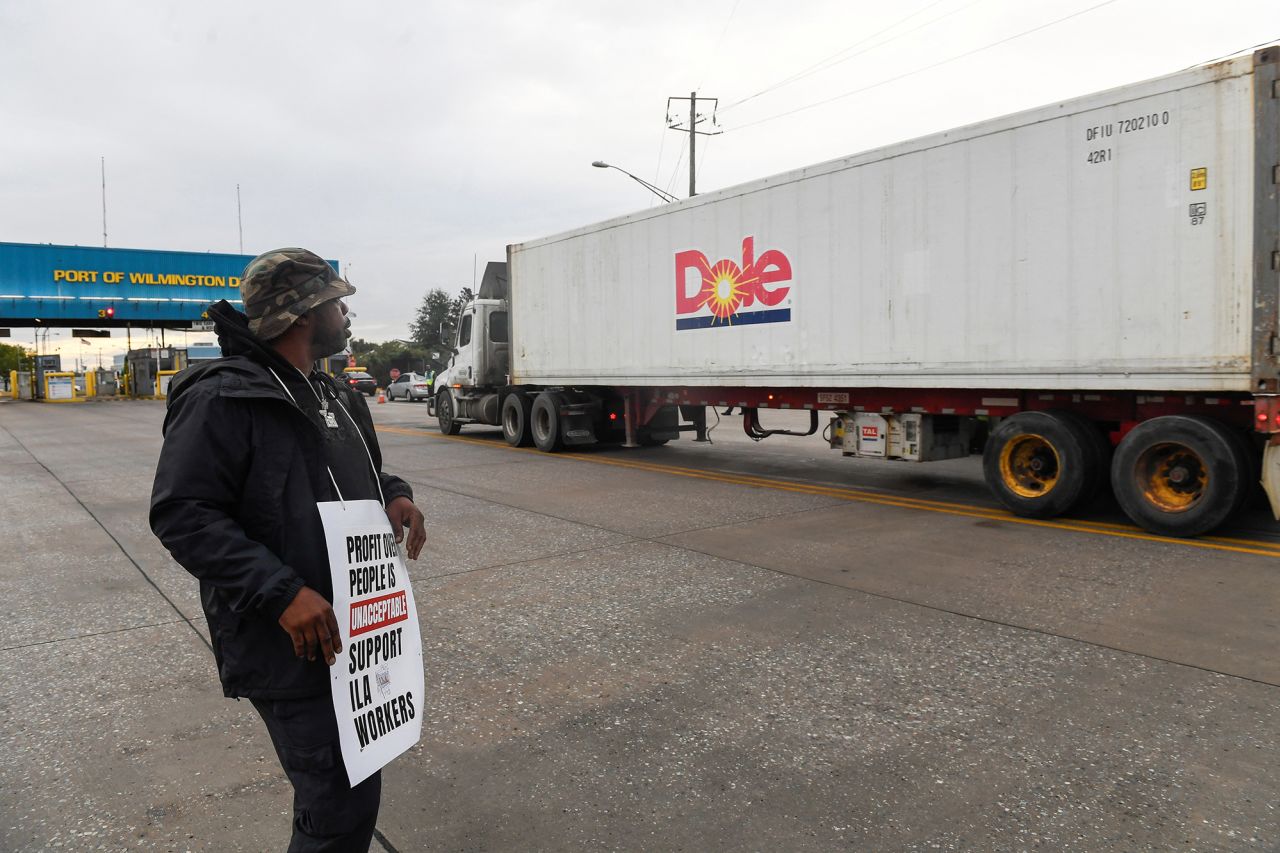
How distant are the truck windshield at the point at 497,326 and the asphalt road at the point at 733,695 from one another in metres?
9.82

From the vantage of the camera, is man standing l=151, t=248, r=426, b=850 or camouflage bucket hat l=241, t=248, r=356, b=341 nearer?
man standing l=151, t=248, r=426, b=850

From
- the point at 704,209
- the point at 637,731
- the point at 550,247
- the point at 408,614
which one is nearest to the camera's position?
the point at 408,614

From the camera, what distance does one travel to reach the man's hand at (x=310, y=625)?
1.98 metres

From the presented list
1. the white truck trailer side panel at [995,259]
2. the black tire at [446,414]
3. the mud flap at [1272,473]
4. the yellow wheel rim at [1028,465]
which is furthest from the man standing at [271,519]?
the black tire at [446,414]

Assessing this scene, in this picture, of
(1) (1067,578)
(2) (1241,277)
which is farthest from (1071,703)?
(2) (1241,277)

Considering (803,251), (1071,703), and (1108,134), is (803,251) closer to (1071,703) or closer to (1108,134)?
(1108,134)

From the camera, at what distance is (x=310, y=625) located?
200cm

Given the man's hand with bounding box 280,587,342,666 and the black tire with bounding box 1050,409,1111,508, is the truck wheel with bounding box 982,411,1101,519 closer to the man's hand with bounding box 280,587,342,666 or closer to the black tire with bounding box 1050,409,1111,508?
the black tire with bounding box 1050,409,1111,508

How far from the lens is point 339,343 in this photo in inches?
95.8

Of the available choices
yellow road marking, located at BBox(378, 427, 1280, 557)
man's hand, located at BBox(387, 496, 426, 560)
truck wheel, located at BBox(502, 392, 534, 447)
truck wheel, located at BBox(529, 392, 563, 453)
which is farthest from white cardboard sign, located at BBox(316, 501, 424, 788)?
truck wheel, located at BBox(502, 392, 534, 447)

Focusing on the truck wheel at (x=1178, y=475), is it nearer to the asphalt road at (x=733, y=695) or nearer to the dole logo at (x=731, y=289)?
the asphalt road at (x=733, y=695)

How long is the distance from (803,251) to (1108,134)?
11.9ft

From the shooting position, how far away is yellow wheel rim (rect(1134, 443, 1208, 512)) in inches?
297

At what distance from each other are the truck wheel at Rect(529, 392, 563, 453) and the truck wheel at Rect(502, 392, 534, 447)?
293mm
